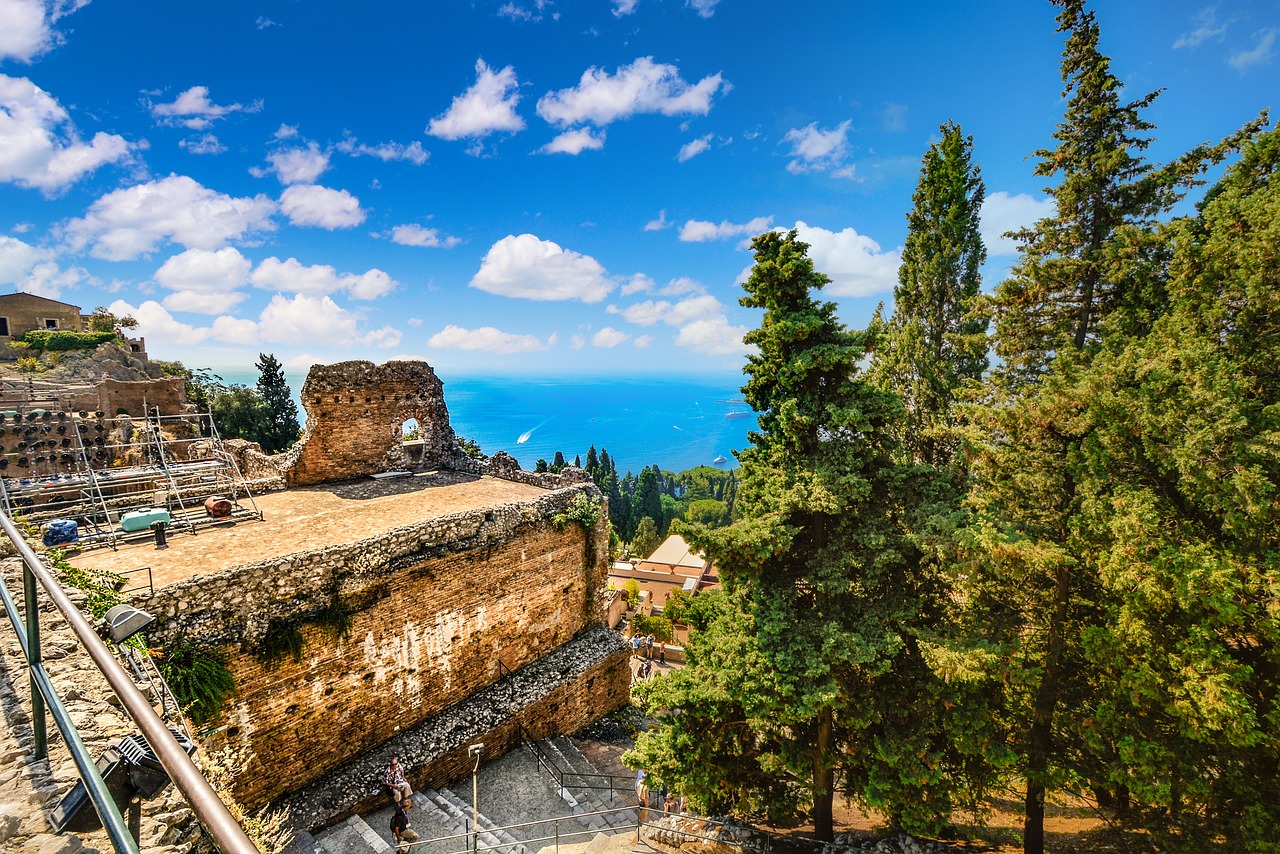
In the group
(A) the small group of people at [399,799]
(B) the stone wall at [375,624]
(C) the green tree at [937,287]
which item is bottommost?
(A) the small group of people at [399,799]

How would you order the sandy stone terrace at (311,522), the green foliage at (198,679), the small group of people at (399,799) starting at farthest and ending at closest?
1. the sandy stone terrace at (311,522)
2. the small group of people at (399,799)
3. the green foliage at (198,679)

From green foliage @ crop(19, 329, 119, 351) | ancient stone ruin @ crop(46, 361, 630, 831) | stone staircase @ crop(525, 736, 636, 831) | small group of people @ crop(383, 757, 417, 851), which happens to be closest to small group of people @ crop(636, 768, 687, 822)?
stone staircase @ crop(525, 736, 636, 831)

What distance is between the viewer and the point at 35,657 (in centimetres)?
257

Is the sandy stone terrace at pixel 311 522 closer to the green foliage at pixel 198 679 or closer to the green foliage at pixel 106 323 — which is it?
the green foliage at pixel 198 679

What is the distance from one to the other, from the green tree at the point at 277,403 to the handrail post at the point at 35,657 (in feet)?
121

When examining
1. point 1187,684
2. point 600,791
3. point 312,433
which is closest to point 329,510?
point 312,433

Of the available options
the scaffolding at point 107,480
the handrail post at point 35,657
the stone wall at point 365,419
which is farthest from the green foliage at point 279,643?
the stone wall at point 365,419

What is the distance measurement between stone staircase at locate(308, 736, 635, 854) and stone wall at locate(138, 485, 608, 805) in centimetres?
122

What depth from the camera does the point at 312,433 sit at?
45.5 feet

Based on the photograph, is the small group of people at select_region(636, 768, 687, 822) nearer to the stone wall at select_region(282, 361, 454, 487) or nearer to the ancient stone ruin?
the ancient stone ruin

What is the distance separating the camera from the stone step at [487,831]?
789cm

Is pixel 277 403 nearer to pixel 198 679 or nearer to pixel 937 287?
pixel 198 679

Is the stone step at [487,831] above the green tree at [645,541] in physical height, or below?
above

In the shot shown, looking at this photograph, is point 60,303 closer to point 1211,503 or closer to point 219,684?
point 219,684
